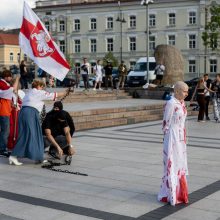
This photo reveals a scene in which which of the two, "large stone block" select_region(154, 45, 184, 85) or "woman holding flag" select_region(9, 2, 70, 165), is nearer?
"woman holding flag" select_region(9, 2, 70, 165)

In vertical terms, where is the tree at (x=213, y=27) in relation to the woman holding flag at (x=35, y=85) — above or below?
above

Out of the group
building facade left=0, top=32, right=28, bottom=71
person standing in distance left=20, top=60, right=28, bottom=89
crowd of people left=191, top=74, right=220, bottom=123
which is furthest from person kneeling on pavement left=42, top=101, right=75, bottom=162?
building facade left=0, top=32, right=28, bottom=71

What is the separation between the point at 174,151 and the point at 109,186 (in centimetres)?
152

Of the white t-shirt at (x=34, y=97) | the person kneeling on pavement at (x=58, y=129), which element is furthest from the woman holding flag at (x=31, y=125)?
the person kneeling on pavement at (x=58, y=129)

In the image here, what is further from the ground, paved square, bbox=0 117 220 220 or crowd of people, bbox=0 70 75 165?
crowd of people, bbox=0 70 75 165

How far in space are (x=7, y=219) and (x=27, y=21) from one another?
192 inches

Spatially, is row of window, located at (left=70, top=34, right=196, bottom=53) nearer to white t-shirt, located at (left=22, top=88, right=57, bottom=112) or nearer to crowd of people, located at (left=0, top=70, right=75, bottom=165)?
crowd of people, located at (left=0, top=70, right=75, bottom=165)

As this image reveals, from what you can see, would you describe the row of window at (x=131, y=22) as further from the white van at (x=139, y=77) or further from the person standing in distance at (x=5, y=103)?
the person standing in distance at (x=5, y=103)

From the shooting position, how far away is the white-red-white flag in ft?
31.2

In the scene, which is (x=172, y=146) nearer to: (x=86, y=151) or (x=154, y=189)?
(x=154, y=189)

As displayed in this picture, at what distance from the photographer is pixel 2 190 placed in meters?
7.44

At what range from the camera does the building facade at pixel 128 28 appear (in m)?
64.2

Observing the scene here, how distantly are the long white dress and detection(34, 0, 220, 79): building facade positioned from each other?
5547cm

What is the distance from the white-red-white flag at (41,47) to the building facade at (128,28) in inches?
2063
